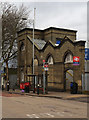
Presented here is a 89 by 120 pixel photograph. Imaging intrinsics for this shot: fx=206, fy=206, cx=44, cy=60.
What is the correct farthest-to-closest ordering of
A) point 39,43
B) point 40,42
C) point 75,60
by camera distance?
point 40,42
point 39,43
point 75,60

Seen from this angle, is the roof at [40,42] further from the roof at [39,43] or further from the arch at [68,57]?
the arch at [68,57]

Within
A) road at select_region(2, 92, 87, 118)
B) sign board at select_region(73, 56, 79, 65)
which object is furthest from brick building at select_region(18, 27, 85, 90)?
road at select_region(2, 92, 87, 118)

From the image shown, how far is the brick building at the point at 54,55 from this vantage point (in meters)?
24.8

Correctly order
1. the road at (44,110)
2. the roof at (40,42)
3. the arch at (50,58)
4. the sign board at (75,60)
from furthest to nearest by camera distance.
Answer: the roof at (40,42) < the arch at (50,58) < the sign board at (75,60) < the road at (44,110)

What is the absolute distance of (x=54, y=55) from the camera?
28.9 meters

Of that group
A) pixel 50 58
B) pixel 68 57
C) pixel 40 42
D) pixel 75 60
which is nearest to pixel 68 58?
pixel 68 57

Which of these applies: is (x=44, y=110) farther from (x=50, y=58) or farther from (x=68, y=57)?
(x=50, y=58)

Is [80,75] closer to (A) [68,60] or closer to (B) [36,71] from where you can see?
(A) [68,60]

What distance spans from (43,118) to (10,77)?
34.0 metres

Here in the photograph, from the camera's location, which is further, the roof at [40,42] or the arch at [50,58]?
the roof at [40,42]

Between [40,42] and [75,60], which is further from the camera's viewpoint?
[40,42]

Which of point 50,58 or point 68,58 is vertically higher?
point 50,58

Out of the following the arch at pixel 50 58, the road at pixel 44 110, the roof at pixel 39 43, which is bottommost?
the road at pixel 44 110

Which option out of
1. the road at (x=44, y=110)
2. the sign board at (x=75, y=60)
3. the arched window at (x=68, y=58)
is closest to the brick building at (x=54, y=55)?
the arched window at (x=68, y=58)
